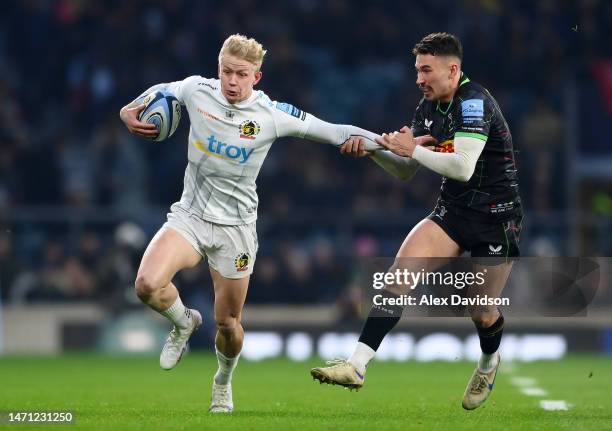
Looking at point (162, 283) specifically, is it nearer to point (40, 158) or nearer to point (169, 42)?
point (40, 158)

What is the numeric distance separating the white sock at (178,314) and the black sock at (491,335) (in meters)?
2.01

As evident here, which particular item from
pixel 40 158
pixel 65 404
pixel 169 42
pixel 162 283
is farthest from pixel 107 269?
pixel 162 283

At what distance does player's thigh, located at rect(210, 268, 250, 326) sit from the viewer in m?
8.48

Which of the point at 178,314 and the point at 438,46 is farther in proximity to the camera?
the point at 178,314

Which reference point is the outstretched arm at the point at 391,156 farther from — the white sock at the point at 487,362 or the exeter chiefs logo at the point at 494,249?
the white sock at the point at 487,362

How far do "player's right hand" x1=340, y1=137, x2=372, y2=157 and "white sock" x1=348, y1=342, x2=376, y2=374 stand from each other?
1.25 m

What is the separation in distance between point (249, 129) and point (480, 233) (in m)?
1.68

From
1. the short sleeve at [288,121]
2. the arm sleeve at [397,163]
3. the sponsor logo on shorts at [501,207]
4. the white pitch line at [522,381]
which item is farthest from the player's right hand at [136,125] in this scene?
the white pitch line at [522,381]

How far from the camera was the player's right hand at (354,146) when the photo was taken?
845cm

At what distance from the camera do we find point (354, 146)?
27.8ft

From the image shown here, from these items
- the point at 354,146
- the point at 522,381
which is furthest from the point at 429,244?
the point at 522,381

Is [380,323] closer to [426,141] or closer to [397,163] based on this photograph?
[397,163]

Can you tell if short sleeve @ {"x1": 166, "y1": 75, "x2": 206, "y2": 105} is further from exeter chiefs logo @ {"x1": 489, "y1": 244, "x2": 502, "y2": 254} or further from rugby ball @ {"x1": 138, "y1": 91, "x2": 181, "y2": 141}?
exeter chiefs logo @ {"x1": 489, "y1": 244, "x2": 502, "y2": 254}

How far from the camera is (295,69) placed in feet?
68.3
